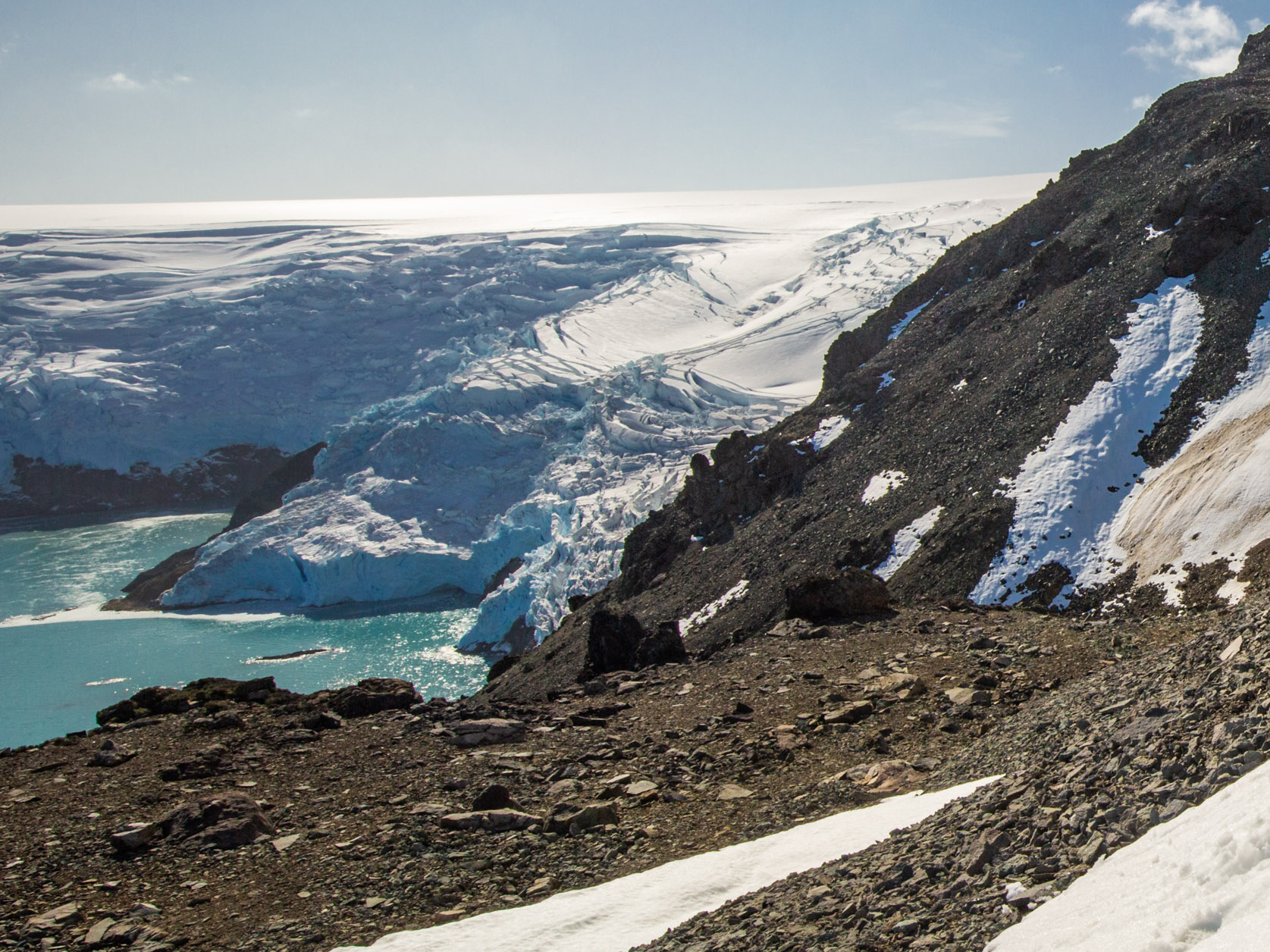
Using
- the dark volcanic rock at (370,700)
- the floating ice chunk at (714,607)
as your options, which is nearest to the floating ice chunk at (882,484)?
the floating ice chunk at (714,607)

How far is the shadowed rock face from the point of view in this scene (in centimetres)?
1677

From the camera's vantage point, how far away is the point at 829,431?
2247cm

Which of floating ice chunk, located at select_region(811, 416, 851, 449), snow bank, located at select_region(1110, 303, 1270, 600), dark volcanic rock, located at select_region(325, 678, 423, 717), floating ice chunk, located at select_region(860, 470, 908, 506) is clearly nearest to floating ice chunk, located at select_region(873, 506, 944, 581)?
floating ice chunk, located at select_region(860, 470, 908, 506)

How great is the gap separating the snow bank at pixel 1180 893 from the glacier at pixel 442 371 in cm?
2732

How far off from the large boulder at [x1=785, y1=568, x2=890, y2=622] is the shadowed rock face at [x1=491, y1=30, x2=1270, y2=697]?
2.37 m

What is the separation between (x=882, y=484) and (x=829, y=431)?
342cm

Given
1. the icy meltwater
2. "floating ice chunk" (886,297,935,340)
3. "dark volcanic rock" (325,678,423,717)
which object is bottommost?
the icy meltwater

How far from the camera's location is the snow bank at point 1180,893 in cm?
321

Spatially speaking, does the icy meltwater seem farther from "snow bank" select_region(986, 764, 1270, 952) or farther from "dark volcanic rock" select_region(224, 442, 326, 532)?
"snow bank" select_region(986, 764, 1270, 952)

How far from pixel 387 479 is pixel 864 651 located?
33.3 m

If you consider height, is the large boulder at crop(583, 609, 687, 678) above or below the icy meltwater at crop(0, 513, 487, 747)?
above

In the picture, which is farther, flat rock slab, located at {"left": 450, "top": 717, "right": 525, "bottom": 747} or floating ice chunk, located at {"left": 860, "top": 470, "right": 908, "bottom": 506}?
floating ice chunk, located at {"left": 860, "top": 470, "right": 908, "bottom": 506}

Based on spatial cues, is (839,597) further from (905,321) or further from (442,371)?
(442,371)

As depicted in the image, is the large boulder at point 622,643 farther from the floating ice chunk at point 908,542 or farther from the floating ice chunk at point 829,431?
the floating ice chunk at point 829,431
